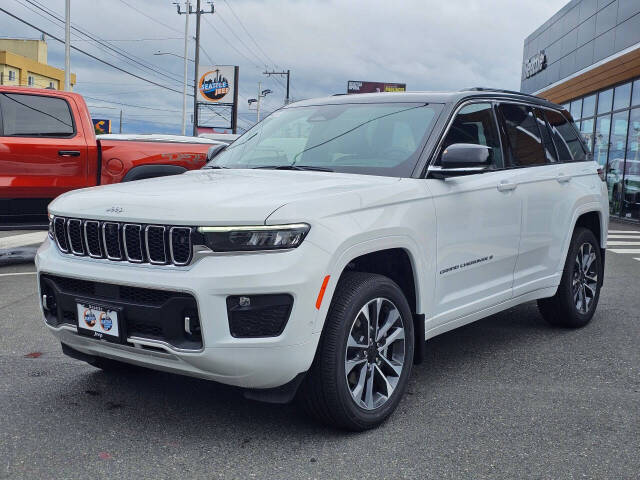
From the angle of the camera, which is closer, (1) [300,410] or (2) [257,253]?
(2) [257,253]

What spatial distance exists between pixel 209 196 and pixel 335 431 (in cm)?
131

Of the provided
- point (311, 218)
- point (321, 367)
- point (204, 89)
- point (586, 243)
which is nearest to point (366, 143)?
point (311, 218)

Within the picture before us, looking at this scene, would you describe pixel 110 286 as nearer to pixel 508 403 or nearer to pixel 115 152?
pixel 508 403

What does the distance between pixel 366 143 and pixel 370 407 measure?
1606mm

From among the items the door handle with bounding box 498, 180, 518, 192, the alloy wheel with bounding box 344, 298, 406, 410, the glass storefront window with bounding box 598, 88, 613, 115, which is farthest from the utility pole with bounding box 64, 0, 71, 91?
the alloy wheel with bounding box 344, 298, 406, 410

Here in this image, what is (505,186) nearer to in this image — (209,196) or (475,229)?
(475,229)

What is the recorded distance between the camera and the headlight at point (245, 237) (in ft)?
10.3

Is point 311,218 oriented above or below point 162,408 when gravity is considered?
above

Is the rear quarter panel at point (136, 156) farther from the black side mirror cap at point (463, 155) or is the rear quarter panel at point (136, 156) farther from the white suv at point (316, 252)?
the black side mirror cap at point (463, 155)

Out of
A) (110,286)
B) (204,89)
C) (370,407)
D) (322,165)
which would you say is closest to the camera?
(110,286)

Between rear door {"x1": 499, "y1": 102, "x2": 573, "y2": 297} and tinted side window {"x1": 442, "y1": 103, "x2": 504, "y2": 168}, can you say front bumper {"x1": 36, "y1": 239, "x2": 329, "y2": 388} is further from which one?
rear door {"x1": 499, "y1": 102, "x2": 573, "y2": 297}

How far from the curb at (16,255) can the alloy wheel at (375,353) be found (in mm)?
6660

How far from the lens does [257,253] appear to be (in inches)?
124

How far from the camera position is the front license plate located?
3.36 m
